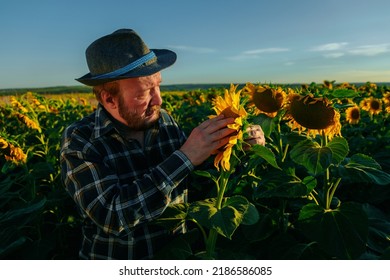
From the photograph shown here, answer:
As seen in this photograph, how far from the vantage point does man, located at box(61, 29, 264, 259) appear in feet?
5.86

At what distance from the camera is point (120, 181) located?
2.12 meters

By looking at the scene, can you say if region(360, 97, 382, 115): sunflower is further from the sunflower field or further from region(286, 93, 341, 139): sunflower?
region(286, 93, 341, 139): sunflower

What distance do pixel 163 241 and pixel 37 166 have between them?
129cm

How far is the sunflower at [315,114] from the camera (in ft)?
5.69

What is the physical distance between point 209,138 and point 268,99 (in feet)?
1.81

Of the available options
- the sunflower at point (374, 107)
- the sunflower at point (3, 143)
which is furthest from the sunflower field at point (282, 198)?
the sunflower at point (374, 107)

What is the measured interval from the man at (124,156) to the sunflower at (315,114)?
0.23m

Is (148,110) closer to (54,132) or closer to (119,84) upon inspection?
(119,84)

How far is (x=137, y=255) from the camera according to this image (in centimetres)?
212

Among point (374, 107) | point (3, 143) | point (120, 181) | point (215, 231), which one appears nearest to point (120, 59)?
point (120, 181)

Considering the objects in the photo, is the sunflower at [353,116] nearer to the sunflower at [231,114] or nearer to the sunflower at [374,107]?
the sunflower at [374,107]

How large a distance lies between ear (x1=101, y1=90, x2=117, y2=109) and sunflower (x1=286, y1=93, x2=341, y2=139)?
90 cm

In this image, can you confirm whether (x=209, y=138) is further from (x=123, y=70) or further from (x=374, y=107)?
(x=374, y=107)

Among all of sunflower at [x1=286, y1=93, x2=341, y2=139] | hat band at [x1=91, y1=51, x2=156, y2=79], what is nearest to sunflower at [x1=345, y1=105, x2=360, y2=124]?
sunflower at [x1=286, y1=93, x2=341, y2=139]
